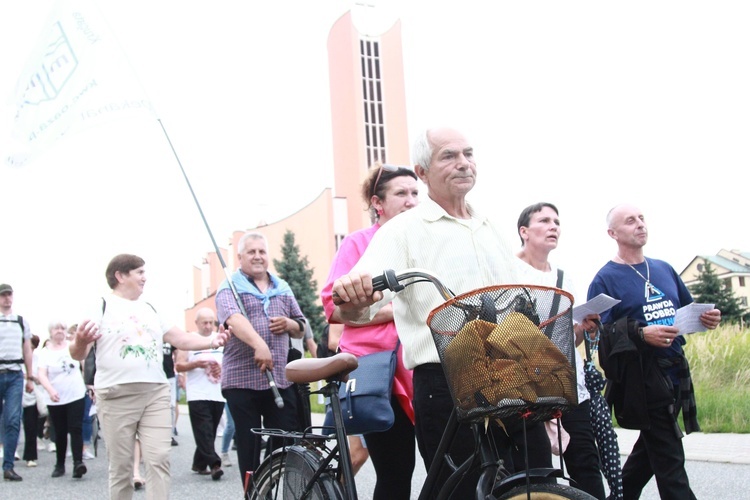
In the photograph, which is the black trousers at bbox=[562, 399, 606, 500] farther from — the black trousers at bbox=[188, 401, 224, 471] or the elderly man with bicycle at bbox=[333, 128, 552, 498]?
the black trousers at bbox=[188, 401, 224, 471]

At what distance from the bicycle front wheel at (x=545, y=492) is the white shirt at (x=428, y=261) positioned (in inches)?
29.5

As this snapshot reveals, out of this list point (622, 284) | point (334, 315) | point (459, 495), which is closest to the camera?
point (459, 495)

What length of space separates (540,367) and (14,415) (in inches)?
376

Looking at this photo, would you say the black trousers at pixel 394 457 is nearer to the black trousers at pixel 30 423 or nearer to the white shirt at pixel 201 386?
the white shirt at pixel 201 386

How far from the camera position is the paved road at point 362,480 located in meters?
7.42

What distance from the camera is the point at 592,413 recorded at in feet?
18.0

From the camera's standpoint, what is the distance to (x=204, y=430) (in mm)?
9828

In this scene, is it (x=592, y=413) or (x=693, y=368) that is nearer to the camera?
(x=592, y=413)

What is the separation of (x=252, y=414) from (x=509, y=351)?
3907mm

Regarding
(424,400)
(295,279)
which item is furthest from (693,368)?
(295,279)

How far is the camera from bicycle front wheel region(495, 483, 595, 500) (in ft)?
8.92

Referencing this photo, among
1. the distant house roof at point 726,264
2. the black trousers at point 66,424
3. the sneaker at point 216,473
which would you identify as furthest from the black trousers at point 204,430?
the distant house roof at point 726,264

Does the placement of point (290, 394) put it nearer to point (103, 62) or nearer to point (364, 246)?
point (364, 246)

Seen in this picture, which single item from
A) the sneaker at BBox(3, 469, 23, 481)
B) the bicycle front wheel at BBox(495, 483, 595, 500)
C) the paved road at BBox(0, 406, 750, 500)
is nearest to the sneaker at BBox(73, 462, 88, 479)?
the paved road at BBox(0, 406, 750, 500)
